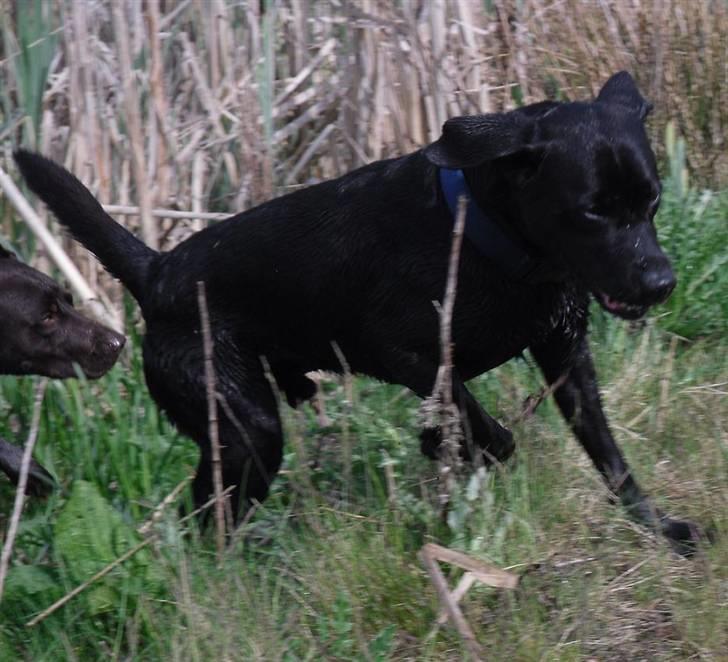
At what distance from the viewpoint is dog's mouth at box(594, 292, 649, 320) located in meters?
2.98

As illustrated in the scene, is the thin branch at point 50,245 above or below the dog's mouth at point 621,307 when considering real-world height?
above

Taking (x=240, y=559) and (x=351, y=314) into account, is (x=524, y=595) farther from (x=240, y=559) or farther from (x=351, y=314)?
(x=351, y=314)

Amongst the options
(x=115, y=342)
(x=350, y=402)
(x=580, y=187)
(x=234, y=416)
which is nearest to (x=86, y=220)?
(x=115, y=342)

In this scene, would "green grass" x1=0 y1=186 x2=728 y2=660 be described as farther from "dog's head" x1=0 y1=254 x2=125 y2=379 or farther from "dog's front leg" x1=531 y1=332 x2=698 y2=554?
"dog's head" x1=0 y1=254 x2=125 y2=379

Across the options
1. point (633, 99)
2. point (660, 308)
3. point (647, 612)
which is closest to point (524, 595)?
point (647, 612)

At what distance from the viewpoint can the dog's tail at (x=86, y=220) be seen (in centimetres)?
363

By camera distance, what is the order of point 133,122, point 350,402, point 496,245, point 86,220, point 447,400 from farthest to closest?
point 133,122 → point 86,220 → point 350,402 → point 496,245 → point 447,400

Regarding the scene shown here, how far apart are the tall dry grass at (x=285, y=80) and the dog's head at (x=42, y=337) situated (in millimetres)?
643

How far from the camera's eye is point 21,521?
3.48 m

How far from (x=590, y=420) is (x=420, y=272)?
0.66 metres

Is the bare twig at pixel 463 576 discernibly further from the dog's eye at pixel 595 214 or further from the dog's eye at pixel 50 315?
the dog's eye at pixel 50 315

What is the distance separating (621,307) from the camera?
3006mm

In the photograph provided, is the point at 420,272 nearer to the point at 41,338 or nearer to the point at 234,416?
the point at 234,416

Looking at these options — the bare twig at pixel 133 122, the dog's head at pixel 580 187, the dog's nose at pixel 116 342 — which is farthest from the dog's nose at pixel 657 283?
the bare twig at pixel 133 122
